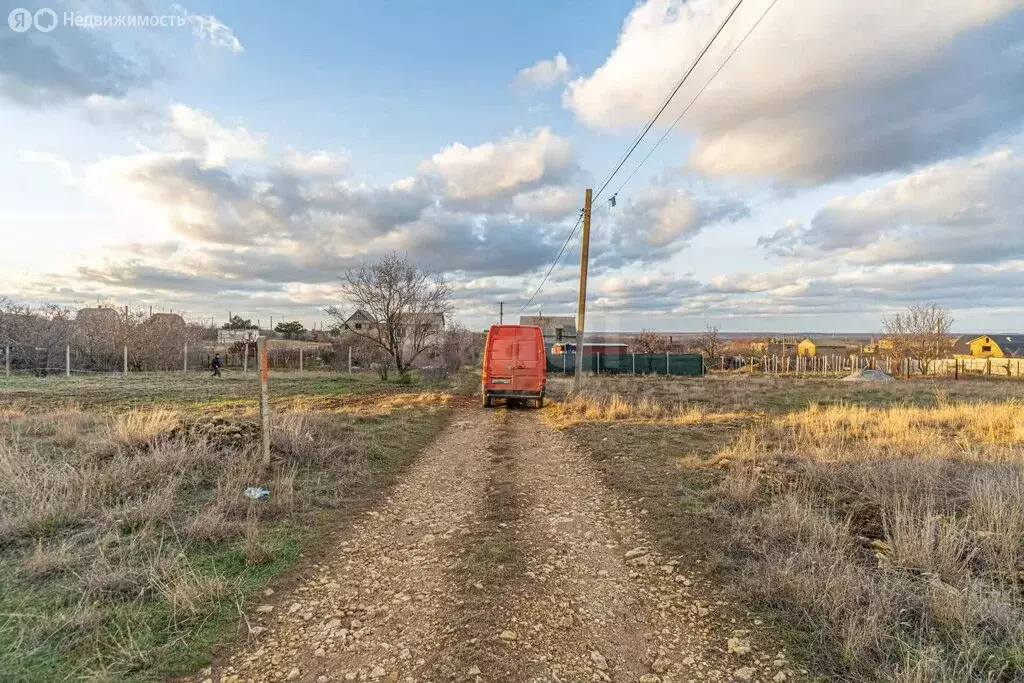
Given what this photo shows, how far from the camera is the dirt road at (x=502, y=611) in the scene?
9.17 feet

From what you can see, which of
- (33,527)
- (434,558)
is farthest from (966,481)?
(33,527)

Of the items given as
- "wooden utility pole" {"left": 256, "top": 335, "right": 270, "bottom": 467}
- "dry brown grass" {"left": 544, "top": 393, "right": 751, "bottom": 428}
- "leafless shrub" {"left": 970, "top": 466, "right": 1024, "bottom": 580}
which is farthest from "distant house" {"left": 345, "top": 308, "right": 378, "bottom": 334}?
"leafless shrub" {"left": 970, "top": 466, "right": 1024, "bottom": 580}

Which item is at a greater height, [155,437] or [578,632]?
[155,437]

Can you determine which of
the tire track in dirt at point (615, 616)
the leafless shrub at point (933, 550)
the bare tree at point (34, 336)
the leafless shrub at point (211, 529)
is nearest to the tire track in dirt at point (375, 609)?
the tire track in dirt at point (615, 616)

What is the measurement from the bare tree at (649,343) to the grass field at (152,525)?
1803 inches

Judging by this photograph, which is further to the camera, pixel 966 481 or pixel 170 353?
pixel 170 353

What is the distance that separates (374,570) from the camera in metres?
4.07

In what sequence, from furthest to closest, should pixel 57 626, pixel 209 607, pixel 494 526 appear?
pixel 494 526 → pixel 209 607 → pixel 57 626

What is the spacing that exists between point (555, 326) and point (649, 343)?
1155 centimetres

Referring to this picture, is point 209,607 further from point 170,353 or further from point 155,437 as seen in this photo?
point 170,353

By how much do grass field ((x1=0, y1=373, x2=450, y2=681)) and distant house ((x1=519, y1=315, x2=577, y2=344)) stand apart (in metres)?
45.9

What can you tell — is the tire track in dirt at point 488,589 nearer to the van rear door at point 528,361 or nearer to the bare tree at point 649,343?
the van rear door at point 528,361

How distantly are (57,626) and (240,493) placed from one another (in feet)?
8.68

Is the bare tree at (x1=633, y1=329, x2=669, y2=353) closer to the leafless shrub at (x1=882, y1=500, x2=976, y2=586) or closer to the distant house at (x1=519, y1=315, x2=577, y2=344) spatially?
the distant house at (x1=519, y1=315, x2=577, y2=344)
